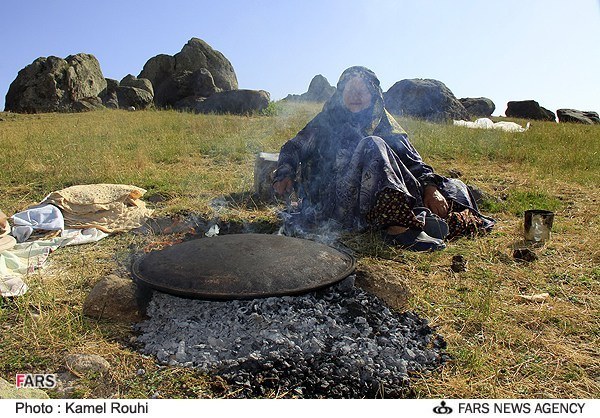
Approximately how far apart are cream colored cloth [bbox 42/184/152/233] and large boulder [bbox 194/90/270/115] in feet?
38.3

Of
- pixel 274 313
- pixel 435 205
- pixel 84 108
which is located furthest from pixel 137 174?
pixel 84 108

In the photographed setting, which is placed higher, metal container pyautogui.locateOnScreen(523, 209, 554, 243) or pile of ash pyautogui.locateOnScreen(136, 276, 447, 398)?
metal container pyautogui.locateOnScreen(523, 209, 554, 243)

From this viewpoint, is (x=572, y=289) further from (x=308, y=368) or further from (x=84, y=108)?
(x=84, y=108)

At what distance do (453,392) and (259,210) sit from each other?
3242 mm

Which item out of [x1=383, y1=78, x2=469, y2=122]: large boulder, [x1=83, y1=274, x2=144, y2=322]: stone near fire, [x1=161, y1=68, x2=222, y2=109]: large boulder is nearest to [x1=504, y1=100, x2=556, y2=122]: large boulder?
[x1=383, y1=78, x2=469, y2=122]: large boulder

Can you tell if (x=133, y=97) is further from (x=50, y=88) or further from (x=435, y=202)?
(x=435, y=202)

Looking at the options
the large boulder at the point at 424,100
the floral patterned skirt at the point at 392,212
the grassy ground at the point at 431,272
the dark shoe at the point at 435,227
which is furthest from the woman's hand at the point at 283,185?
the large boulder at the point at 424,100

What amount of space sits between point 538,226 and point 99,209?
3908 mm

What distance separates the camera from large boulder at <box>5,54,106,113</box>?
18.6 m

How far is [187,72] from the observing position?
879 inches

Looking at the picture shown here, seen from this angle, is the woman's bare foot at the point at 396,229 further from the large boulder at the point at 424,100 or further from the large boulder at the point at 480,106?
the large boulder at the point at 480,106

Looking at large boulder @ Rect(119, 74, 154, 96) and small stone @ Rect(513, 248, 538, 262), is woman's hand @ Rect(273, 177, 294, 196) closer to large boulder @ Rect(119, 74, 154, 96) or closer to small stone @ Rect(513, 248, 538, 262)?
small stone @ Rect(513, 248, 538, 262)

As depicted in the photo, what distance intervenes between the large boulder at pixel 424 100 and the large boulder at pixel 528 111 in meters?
6.38

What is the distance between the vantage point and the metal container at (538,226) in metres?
4.03
